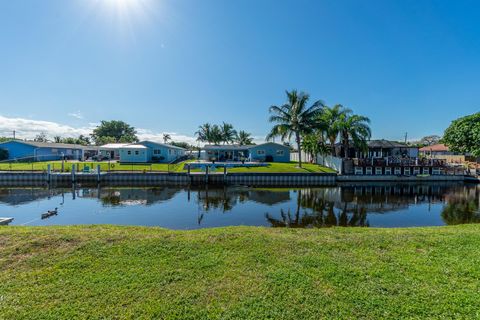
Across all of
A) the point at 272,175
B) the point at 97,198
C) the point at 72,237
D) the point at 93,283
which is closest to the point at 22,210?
the point at 97,198

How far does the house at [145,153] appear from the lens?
125ft

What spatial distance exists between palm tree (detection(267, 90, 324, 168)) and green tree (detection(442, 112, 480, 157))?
2091 cm

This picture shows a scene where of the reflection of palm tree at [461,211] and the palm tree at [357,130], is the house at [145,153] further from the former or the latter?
the reflection of palm tree at [461,211]

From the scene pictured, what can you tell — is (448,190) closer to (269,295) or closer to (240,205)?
(240,205)

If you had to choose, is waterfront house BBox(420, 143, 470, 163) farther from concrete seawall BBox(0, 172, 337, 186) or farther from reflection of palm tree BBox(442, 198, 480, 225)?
reflection of palm tree BBox(442, 198, 480, 225)

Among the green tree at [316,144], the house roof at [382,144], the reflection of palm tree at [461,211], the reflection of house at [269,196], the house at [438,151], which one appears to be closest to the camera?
the reflection of palm tree at [461,211]

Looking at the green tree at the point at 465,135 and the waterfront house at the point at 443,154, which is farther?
the waterfront house at the point at 443,154

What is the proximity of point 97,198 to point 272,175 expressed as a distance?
683 inches

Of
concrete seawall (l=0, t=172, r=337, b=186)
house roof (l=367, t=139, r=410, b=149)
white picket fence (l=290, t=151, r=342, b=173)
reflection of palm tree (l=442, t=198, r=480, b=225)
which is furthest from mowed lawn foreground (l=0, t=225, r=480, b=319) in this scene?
house roof (l=367, t=139, r=410, b=149)

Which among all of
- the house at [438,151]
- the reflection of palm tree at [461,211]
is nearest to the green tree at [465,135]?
the house at [438,151]

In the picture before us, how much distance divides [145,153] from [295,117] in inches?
922

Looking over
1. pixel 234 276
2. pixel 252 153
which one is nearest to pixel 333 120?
pixel 252 153

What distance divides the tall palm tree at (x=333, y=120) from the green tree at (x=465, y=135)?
16434 mm

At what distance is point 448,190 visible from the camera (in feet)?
79.4
